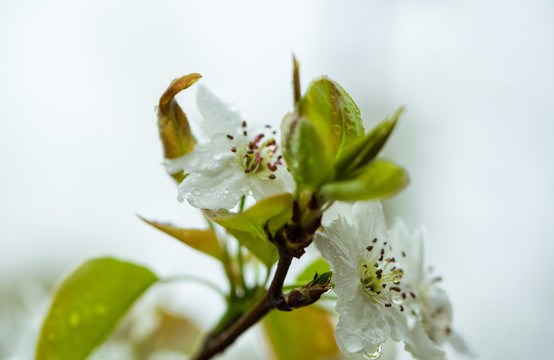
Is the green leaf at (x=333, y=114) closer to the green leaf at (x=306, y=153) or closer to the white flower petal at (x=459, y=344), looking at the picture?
the green leaf at (x=306, y=153)

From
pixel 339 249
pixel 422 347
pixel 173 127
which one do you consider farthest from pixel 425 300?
pixel 173 127

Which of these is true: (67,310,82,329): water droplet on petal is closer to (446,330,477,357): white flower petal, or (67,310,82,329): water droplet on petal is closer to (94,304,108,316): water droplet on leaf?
(94,304,108,316): water droplet on leaf

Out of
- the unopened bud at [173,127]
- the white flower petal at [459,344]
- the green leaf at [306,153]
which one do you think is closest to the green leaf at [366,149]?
the green leaf at [306,153]

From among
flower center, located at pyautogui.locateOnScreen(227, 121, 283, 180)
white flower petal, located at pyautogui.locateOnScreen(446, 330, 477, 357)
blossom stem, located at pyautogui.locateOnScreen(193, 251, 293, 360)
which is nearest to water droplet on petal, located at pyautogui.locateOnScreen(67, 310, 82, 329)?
blossom stem, located at pyautogui.locateOnScreen(193, 251, 293, 360)

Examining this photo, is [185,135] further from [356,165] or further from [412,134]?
[412,134]

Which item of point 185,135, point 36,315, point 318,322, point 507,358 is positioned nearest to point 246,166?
point 185,135

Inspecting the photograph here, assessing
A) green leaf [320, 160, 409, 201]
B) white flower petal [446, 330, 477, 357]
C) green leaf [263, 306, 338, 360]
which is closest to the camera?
green leaf [320, 160, 409, 201]
